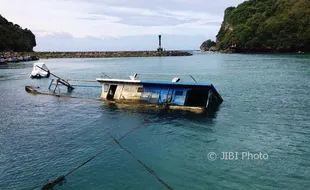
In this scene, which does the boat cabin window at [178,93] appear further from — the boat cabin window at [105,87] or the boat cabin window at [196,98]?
the boat cabin window at [105,87]

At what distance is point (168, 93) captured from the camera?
2962 cm

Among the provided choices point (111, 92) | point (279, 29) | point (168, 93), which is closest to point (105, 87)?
point (111, 92)

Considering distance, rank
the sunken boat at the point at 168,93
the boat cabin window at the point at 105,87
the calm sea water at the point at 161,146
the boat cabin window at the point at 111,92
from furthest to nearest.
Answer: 1. the boat cabin window at the point at 111,92
2. the boat cabin window at the point at 105,87
3. the sunken boat at the point at 168,93
4. the calm sea water at the point at 161,146

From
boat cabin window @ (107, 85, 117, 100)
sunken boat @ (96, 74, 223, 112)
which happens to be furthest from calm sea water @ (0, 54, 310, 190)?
boat cabin window @ (107, 85, 117, 100)

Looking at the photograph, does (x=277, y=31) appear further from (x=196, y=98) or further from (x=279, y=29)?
(x=196, y=98)

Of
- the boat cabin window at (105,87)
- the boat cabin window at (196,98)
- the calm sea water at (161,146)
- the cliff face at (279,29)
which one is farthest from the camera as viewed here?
the cliff face at (279,29)

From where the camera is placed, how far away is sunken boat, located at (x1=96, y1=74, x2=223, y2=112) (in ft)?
93.0

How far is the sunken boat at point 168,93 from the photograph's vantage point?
28.3 m

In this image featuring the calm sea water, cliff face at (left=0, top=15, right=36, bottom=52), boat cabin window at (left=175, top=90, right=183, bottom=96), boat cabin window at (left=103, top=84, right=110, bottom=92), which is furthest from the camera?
cliff face at (left=0, top=15, right=36, bottom=52)

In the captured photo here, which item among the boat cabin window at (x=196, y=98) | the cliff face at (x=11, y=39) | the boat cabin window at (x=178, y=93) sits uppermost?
the cliff face at (x=11, y=39)

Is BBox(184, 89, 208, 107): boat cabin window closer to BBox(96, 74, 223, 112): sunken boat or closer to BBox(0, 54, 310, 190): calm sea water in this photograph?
BBox(96, 74, 223, 112): sunken boat

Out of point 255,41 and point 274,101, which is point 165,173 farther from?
point 255,41

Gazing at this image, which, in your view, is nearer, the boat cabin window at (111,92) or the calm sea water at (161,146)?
the calm sea water at (161,146)

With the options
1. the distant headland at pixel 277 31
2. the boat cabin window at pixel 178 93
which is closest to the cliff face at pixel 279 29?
the distant headland at pixel 277 31
